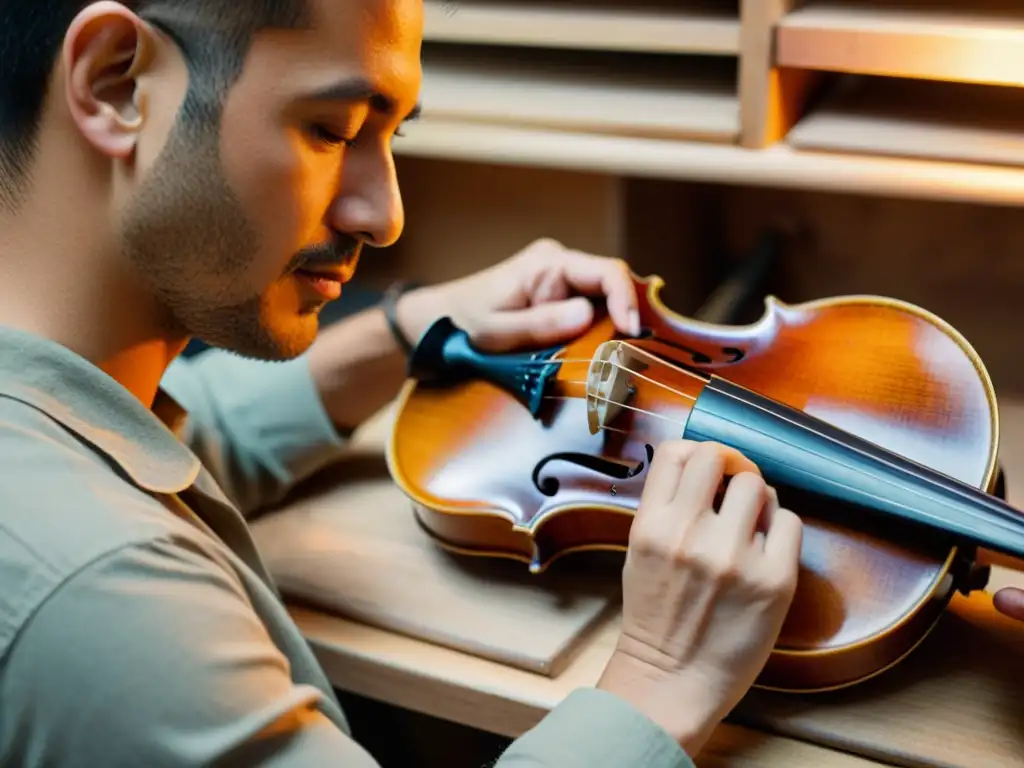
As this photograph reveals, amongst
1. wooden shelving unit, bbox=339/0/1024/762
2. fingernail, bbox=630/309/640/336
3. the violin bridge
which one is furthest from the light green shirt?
wooden shelving unit, bbox=339/0/1024/762

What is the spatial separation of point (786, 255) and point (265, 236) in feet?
2.77

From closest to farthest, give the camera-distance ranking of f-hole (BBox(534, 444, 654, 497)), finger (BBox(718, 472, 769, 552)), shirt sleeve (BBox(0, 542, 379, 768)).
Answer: shirt sleeve (BBox(0, 542, 379, 768)), finger (BBox(718, 472, 769, 552)), f-hole (BBox(534, 444, 654, 497))

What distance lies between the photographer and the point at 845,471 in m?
0.72

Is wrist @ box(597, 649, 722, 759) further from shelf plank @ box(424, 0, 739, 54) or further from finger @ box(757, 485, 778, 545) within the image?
shelf plank @ box(424, 0, 739, 54)

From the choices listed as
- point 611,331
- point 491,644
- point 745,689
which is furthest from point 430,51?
point 745,689

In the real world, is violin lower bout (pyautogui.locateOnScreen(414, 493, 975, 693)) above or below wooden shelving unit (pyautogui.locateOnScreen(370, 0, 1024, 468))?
below

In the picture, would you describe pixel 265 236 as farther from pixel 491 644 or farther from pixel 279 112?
pixel 491 644

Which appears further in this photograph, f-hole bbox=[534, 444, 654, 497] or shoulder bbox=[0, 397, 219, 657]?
f-hole bbox=[534, 444, 654, 497]

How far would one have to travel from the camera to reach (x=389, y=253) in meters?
1.52

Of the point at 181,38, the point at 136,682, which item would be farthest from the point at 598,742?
the point at 181,38

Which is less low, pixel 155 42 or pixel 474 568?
pixel 155 42

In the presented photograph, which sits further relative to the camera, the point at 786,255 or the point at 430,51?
the point at 786,255

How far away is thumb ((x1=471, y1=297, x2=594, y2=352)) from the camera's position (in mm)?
957

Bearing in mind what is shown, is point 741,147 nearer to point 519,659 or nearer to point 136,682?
point 519,659
